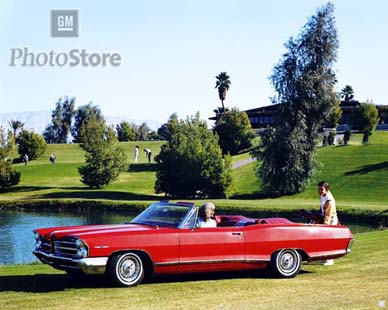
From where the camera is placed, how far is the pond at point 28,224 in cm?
2601

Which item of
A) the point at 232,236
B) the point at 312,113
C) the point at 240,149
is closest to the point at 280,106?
the point at 312,113

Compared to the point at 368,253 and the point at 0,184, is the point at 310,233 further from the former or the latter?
the point at 0,184

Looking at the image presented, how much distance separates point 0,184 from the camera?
218 feet

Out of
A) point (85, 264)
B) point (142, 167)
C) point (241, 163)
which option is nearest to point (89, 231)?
point (85, 264)

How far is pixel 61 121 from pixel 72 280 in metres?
141

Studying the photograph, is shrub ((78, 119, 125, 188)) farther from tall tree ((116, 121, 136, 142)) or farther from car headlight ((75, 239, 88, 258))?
car headlight ((75, 239, 88, 258))

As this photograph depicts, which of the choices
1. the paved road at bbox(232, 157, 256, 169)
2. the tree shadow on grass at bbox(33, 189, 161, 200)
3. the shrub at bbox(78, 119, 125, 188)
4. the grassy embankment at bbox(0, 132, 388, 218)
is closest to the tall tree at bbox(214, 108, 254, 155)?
the grassy embankment at bbox(0, 132, 388, 218)

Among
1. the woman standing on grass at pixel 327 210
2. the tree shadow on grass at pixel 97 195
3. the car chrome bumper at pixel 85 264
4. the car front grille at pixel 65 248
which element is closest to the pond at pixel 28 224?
the tree shadow on grass at pixel 97 195

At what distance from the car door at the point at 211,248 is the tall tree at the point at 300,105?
42.9 metres

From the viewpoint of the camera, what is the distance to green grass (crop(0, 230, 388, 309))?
10336 mm

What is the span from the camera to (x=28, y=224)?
39750mm

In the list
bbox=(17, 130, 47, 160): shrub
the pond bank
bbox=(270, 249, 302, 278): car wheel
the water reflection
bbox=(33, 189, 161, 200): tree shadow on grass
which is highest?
bbox=(17, 130, 47, 160): shrub

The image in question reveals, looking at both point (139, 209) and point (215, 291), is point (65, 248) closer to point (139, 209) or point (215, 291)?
point (215, 291)

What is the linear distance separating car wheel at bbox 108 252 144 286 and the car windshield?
3.53 ft
